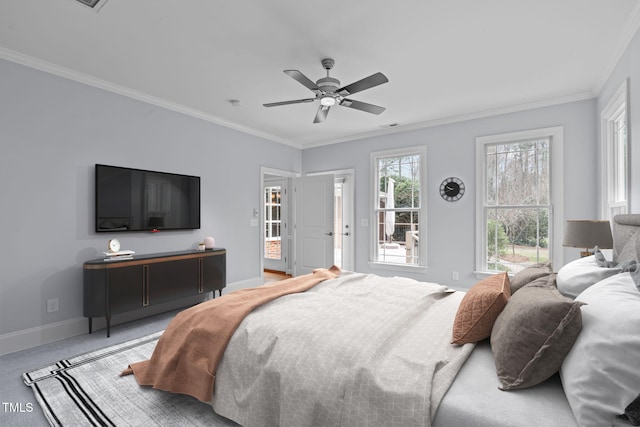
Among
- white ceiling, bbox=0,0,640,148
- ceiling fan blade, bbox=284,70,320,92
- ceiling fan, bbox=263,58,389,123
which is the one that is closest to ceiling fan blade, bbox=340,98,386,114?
ceiling fan, bbox=263,58,389,123

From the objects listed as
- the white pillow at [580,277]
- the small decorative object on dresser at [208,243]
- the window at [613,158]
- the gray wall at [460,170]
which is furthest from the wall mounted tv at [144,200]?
the window at [613,158]

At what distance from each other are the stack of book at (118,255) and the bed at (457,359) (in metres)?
1.72

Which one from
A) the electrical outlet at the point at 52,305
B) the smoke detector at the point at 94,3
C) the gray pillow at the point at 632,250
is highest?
the smoke detector at the point at 94,3

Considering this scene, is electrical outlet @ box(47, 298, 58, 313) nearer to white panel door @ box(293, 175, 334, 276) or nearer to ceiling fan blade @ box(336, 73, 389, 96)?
ceiling fan blade @ box(336, 73, 389, 96)

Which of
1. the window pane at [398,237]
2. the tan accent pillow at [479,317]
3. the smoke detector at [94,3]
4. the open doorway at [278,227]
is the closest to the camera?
the tan accent pillow at [479,317]

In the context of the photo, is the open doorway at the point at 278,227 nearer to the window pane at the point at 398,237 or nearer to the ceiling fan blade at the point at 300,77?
the window pane at the point at 398,237

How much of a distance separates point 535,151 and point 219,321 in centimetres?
436

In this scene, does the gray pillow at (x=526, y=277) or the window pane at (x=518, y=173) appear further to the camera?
the window pane at (x=518, y=173)

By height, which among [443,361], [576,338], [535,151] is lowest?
[443,361]

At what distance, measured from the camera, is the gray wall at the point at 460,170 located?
3.83 m

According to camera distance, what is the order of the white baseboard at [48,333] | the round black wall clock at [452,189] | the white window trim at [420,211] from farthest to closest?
the white window trim at [420,211] → the round black wall clock at [452,189] → the white baseboard at [48,333]

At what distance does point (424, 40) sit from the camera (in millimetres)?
2695

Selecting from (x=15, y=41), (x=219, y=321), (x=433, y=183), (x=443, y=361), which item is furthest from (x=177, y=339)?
(x=433, y=183)

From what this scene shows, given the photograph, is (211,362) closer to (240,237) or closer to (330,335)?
(330,335)
